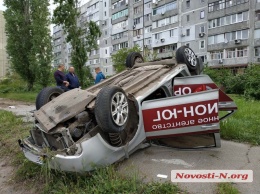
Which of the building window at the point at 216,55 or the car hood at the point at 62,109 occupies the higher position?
the building window at the point at 216,55

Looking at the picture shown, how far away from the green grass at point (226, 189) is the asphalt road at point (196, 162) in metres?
0.07

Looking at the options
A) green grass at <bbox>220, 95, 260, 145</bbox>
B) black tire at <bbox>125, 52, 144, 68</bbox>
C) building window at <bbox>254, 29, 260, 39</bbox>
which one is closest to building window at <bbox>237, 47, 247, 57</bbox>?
building window at <bbox>254, 29, 260, 39</bbox>

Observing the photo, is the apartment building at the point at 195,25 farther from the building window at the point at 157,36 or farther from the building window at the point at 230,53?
the building window at the point at 157,36

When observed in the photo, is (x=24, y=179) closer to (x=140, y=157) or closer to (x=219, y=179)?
(x=140, y=157)

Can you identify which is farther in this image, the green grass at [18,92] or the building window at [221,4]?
the building window at [221,4]

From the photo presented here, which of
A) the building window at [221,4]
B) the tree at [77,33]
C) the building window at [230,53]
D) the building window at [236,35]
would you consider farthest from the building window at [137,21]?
the tree at [77,33]

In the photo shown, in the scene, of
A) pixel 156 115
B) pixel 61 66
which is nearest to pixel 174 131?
pixel 156 115

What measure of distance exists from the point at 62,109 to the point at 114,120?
2.74 ft

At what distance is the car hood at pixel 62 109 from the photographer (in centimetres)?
345

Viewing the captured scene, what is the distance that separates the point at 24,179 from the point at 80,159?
4.36ft

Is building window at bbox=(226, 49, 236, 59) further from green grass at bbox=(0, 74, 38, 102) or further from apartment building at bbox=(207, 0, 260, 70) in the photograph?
green grass at bbox=(0, 74, 38, 102)

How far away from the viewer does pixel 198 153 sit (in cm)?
404

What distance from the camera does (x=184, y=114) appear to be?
3.65 metres

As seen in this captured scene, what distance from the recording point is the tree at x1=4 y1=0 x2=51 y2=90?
1848 centimetres
